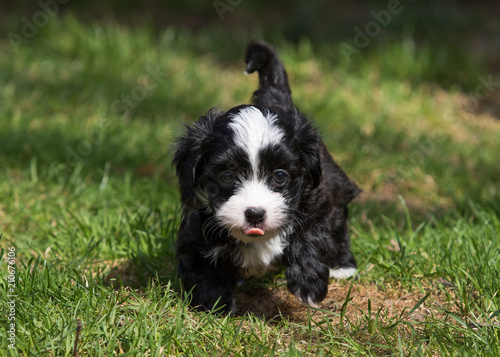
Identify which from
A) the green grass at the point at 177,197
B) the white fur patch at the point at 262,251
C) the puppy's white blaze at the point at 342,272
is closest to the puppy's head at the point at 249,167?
the white fur patch at the point at 262,251

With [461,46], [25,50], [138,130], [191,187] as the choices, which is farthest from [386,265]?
[25,50]

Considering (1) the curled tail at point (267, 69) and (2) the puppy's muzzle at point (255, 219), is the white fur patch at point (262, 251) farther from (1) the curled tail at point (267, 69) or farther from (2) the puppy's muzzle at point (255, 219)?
(1) the curled tail at point (267, 69)

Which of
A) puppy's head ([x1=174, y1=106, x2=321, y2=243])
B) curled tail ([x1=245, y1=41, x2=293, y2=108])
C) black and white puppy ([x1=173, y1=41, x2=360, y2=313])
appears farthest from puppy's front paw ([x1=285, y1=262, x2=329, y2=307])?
curled tail ([x1=245, y1=41, x2=293, y2=108])

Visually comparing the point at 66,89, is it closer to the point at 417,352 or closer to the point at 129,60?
the point at 129,60

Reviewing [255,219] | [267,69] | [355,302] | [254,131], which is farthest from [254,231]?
[267,69]

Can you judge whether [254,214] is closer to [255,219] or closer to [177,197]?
[255,219]

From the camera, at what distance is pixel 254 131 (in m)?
2.36

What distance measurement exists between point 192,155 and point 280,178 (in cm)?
37

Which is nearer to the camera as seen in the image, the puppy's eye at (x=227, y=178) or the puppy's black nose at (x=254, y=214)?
the puppy's black nose at (x=254, y=214)

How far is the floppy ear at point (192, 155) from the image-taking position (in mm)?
2492

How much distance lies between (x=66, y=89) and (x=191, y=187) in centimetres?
327

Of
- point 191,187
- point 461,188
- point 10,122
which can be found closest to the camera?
point 191,187

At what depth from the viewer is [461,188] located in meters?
4.23

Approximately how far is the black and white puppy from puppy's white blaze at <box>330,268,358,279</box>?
24 centimetres
